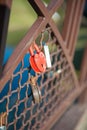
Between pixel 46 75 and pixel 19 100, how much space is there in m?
0.30

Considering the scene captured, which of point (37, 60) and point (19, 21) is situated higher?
point (19, 21)

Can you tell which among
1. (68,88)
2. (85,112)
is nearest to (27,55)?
(68,88)

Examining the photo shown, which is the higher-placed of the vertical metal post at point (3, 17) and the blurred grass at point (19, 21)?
the blurred grass at point (19, 21)

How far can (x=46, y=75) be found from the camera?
5.32 ft

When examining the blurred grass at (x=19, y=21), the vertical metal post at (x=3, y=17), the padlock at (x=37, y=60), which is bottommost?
the padlock at (x=37, y=60)

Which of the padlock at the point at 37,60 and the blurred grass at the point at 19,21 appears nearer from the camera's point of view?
the padlock at the point at 37,60

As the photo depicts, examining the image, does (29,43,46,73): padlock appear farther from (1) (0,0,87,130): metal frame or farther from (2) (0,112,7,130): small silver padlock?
(2) (0,112,7,130): small silver padlock

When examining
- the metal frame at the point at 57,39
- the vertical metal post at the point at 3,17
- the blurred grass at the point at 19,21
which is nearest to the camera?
the vertical metal post at the point at 3,17

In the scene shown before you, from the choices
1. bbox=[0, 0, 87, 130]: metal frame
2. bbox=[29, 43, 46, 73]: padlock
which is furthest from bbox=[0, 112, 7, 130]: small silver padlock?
bbox=[29, 43, 46, 73]: padlock

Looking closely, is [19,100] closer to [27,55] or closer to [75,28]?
[27,55]

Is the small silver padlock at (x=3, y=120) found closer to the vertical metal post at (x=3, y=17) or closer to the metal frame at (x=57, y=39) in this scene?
the metal frame at (x=57, y=39)

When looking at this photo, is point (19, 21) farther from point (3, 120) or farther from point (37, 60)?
point (3, 120)

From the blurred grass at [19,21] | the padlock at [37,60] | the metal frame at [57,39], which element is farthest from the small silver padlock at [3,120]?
the blurred grass at [19,21]

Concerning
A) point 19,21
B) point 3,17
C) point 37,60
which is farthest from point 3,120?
point 19,21
